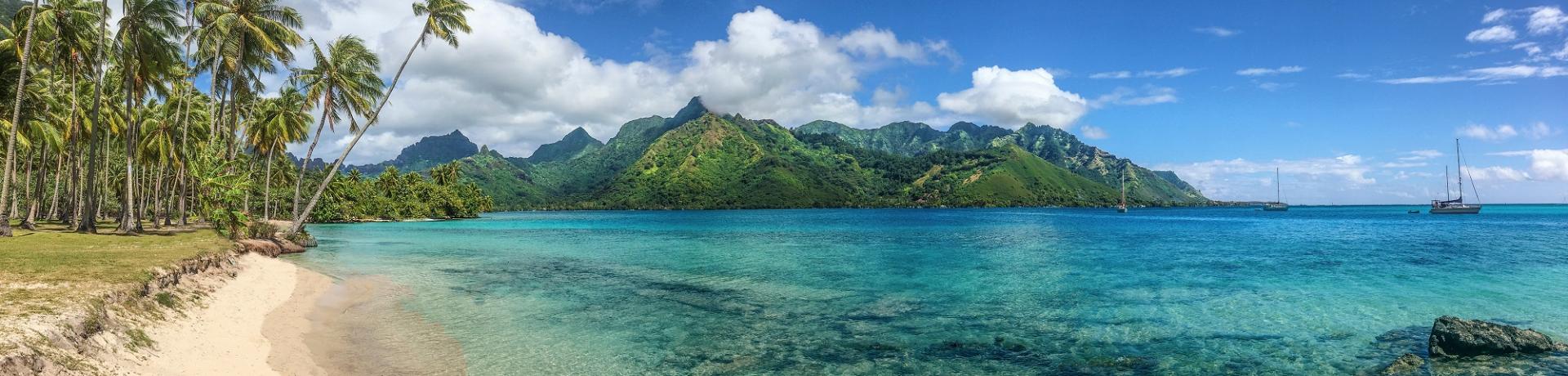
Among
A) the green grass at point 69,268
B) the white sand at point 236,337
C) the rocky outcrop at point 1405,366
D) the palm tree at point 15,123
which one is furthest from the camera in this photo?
the palm tree at point 15,123

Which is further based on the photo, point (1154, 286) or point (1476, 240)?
point (1476, 240)

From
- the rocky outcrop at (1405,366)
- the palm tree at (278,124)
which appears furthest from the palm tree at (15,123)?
the rocky outcrop at (1405,366)

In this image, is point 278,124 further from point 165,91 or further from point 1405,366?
point 1405,366

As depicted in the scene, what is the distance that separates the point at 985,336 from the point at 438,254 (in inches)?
1442

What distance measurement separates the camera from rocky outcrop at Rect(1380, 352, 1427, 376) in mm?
12019

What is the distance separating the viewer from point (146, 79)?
32.0 metres

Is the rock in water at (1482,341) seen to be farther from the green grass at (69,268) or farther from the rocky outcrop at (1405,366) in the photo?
the green grass at (69,268)

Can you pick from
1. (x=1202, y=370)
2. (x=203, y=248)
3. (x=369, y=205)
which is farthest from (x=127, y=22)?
(x=369, y=205)

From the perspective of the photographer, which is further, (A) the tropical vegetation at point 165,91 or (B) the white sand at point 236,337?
(A) the tropical vegetation at point 165,91

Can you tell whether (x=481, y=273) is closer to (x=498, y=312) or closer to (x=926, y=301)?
(x=498, y=312)

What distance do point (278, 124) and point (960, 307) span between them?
54.3 m

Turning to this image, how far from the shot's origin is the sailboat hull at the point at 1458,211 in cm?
13075

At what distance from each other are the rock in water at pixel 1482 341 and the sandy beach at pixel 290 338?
19.8 meters

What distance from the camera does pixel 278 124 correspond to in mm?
49094
